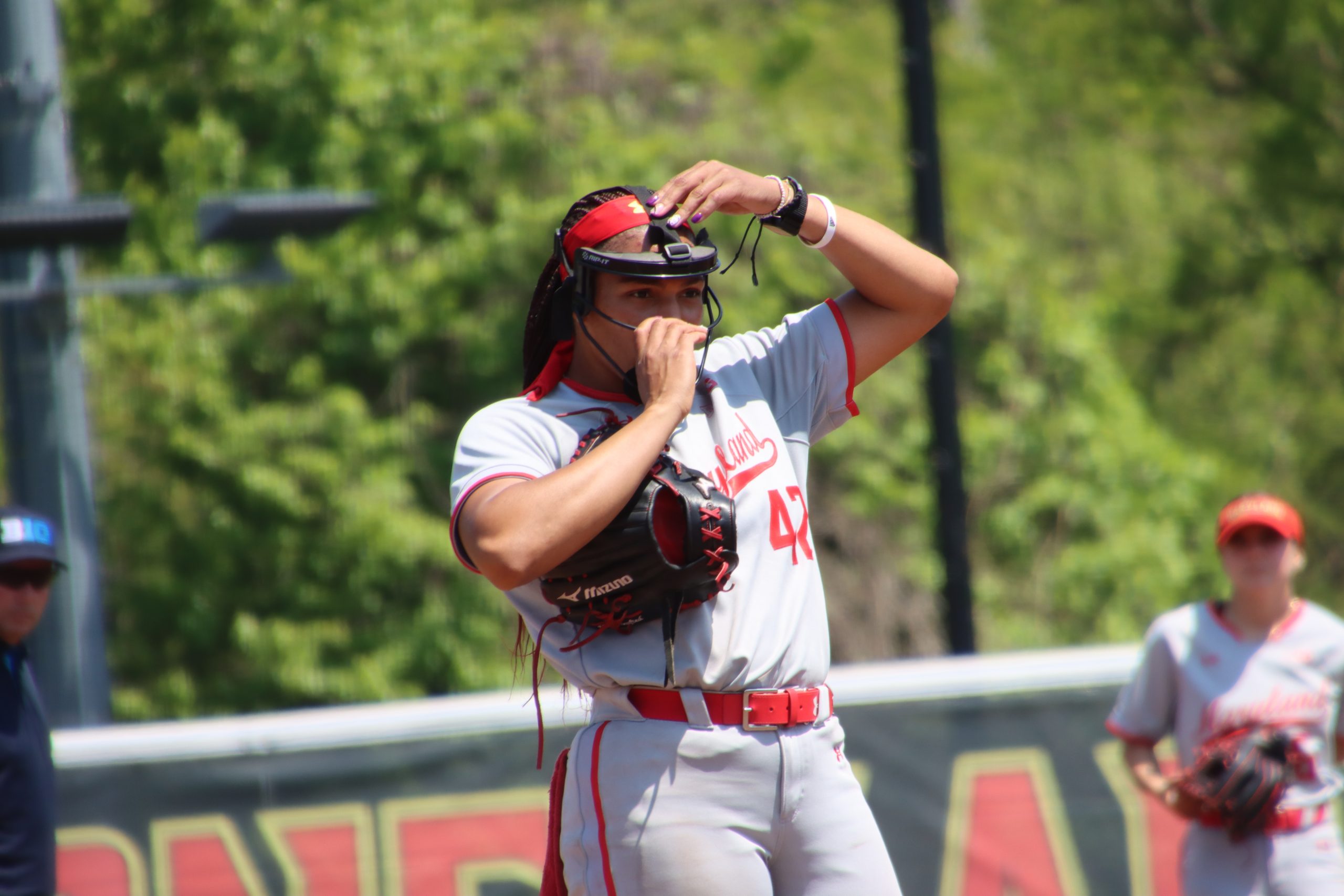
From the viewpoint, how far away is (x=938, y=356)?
745 cm

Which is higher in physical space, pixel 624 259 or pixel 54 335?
pixel 54 335

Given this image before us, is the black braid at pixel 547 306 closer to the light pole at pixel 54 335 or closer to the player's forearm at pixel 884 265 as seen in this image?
the player's forearm at pixel 884 265

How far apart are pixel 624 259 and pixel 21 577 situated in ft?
8.72

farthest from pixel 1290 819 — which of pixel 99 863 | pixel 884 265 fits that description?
pixel 99 863

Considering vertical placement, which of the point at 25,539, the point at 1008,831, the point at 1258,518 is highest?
the point at 25,539

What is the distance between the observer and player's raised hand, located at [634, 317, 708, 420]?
2.38 m

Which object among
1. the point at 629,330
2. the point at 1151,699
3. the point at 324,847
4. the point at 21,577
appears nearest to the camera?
the point at 629,330

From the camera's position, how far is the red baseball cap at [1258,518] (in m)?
4.62

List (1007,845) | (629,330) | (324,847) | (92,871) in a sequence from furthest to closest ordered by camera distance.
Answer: (1007,845), (324,847), (92,871), (629,330)

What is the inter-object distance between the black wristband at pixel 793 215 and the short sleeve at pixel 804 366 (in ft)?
0.61

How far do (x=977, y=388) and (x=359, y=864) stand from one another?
26.0ft

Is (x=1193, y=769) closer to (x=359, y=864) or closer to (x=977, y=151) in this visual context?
(x=359, y=864)

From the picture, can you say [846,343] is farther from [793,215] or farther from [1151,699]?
[1151,699]

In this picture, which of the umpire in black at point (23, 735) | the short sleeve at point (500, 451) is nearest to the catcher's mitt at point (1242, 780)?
the short sleeve at point (500, 451)
